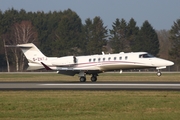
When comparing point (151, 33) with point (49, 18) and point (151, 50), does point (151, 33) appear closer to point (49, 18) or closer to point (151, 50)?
point (151, 50)

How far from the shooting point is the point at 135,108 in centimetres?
1928

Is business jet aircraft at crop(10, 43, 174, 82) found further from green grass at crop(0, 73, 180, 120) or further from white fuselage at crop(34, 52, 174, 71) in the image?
green grass at crop(0, 73, 180, 120)

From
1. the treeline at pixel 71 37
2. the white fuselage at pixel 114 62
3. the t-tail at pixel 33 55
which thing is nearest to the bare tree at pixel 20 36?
the treeline at pixel 71 37

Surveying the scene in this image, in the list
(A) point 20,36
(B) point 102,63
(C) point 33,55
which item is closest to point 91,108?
(B) point 102,63

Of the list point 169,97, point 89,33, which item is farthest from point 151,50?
point 169,97

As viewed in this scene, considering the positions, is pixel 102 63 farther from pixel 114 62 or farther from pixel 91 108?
pixel 91 108

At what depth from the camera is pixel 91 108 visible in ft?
63.4

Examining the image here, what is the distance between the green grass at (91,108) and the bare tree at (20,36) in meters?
69.9

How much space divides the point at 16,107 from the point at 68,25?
84.2m

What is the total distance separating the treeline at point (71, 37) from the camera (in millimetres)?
95000

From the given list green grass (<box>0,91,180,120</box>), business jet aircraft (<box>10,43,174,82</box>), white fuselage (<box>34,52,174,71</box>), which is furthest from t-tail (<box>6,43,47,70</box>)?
green grass (<box>0,91,180,120</box>)

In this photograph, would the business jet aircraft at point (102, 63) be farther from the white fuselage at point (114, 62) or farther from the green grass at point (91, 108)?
the green grass at point (91, 108)

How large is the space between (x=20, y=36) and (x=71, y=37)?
1108 centimetres

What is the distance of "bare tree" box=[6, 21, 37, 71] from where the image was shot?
306 ft
